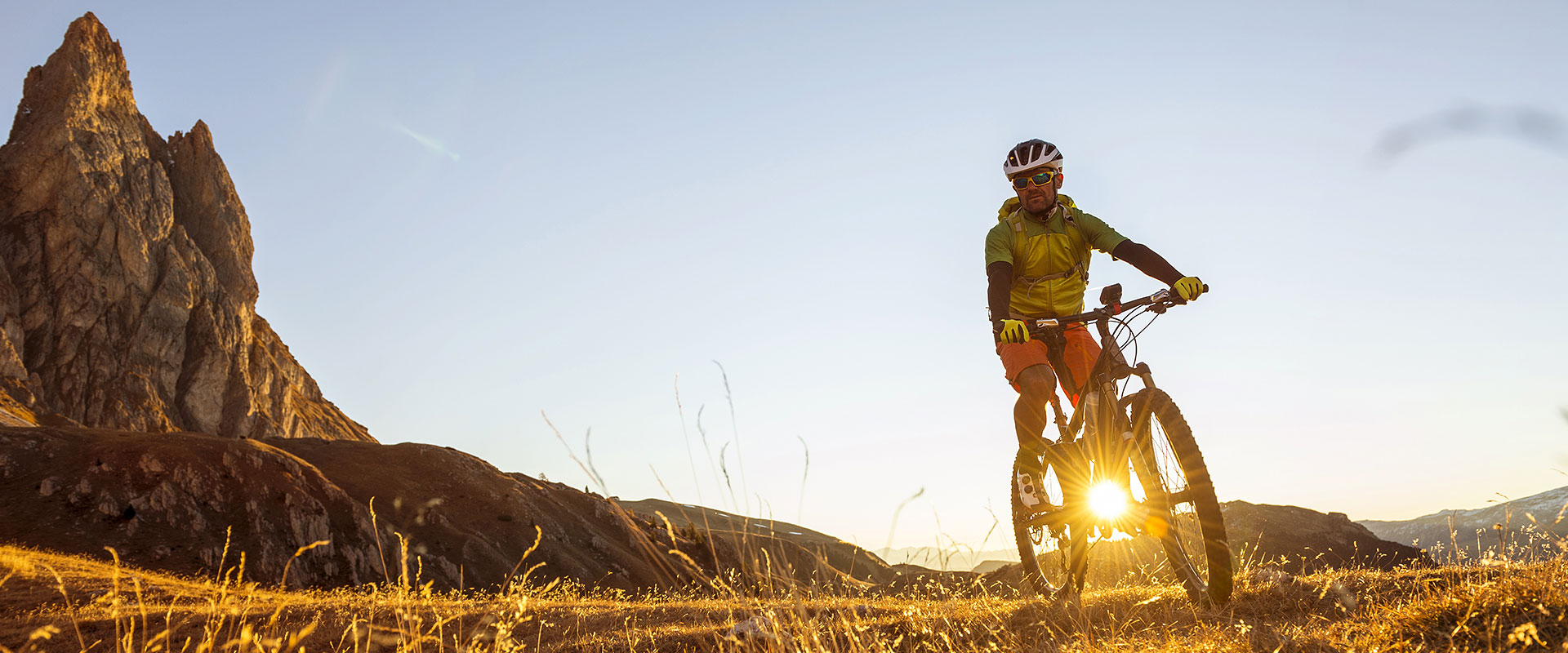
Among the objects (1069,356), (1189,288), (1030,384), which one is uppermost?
(1189,288)

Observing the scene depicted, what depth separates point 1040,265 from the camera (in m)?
5.62

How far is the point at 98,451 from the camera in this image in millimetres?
34188

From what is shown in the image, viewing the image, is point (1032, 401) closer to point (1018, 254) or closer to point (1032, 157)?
point (1018, 254)

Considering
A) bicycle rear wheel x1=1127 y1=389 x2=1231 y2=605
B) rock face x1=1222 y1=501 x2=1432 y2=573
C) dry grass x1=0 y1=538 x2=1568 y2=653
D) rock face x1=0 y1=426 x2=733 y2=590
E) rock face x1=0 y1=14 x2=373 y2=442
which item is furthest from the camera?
rock face x1=0 y1=14 x2=373 y2=442

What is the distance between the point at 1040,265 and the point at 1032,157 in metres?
0.75

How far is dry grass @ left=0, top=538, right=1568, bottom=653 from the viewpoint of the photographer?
2.83m

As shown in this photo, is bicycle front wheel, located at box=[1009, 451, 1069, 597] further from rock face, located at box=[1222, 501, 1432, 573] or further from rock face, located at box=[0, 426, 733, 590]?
rock face, located at box=[1222, 501, 1432, 573]

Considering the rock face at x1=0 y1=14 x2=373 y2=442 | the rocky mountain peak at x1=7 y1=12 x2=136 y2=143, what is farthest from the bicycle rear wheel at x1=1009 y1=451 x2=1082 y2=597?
the rocky mountain peak at x1=7 y1=12 x2=136 y2=143

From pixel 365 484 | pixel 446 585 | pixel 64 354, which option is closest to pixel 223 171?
pixel 64 354

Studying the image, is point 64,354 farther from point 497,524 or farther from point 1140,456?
point 1140,456

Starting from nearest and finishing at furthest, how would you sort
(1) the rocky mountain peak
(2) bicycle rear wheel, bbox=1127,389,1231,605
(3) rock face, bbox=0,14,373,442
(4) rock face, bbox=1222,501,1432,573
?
(2) bicycle rear wheel, bbox=1127,389,1231,605
(4) rock face, bbox=1222,501,1432,573
(3) rock face, bbox=0,14,373,442
(1) the rocky mountain peak

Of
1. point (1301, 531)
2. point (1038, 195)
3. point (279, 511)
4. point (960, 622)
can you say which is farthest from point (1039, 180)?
point (1301, 531)

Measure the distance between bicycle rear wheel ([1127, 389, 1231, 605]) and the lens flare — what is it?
0.20m

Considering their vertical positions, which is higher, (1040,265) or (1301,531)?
(1040,265)
